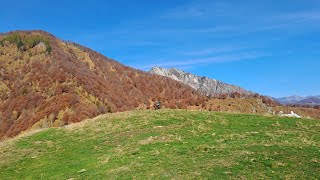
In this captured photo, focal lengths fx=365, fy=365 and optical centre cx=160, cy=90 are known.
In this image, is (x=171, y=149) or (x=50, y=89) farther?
(x=50, y=89)

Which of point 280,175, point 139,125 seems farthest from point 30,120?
point 280,175

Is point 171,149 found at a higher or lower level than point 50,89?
lower

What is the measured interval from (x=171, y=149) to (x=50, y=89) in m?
113

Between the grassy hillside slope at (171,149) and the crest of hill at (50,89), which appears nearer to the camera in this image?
the grassy hillside slope at (171,149)

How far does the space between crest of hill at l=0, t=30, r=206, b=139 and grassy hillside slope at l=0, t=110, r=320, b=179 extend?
63950 millimetres

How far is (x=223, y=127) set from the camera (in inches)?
1146

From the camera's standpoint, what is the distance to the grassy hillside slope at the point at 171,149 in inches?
709

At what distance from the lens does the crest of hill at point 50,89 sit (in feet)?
353

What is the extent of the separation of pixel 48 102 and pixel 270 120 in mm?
97823

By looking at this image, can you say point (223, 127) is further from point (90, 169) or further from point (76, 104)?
point (76, 104)

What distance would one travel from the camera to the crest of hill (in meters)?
108

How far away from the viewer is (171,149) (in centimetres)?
2261

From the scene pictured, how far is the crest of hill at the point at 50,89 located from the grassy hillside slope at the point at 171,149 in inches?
2518

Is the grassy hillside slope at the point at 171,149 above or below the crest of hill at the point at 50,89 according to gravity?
below
